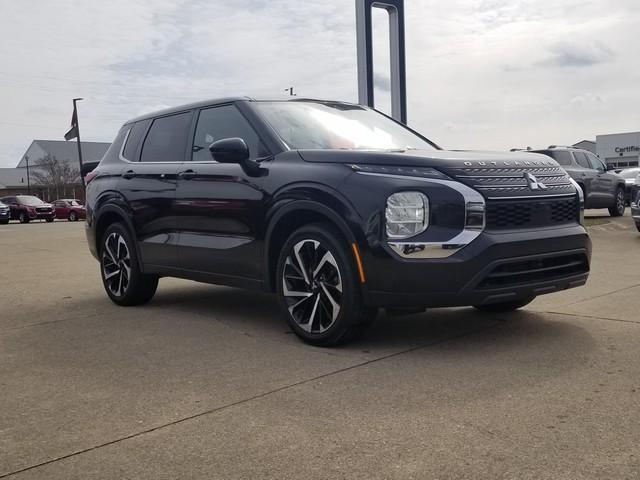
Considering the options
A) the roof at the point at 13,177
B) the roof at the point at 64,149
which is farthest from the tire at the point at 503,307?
the roof at the point at 13,177

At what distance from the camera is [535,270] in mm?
4555

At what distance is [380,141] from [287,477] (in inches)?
131

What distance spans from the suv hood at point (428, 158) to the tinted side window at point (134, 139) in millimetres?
2455

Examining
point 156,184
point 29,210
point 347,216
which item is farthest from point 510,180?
point 29,210

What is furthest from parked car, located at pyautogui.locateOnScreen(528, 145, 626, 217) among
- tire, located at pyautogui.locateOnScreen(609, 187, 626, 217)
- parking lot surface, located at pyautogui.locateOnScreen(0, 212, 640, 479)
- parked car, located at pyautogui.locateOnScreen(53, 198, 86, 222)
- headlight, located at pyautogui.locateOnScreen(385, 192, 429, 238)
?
parked car, located at pyautogui.locateOnScreen(53, 198, 86, 222)

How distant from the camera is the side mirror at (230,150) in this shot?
5.05 metres

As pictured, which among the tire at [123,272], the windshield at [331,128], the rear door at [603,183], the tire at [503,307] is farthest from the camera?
the rear door at [603,183]

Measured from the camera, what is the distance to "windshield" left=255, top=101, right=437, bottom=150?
524 centimetres

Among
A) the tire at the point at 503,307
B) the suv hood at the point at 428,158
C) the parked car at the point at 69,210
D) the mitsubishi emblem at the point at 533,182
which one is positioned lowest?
the parked car at the point at 69,210

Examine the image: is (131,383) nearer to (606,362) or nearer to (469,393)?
(469,393)

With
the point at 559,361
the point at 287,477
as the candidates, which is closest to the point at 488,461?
the point at 287,477

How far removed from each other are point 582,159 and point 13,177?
103754 millimetres

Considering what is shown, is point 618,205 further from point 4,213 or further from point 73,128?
point 73,128

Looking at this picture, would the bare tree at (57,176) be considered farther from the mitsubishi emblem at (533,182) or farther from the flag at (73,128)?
the mitsubishi emblem at (533,182)
